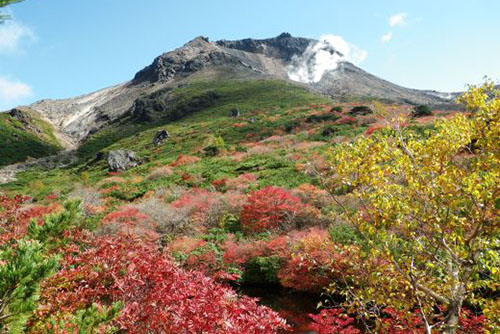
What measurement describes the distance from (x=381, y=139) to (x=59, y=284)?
5.60 m

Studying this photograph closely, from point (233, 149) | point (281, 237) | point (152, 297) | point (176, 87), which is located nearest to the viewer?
point (152, 297)

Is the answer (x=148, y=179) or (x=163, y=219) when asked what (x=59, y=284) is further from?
(x=148, y=179)

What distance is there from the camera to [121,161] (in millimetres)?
37031

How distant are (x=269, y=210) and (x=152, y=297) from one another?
925 centimetres

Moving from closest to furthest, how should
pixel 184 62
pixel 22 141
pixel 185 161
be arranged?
pixel 185 161 < pixel 22 141 < pixel 184 62

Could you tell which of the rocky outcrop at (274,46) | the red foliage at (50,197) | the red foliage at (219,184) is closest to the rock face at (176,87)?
the rocky outcrop at (274,46)

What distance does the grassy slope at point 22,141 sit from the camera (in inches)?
2675

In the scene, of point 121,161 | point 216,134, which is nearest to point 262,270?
point 121,161

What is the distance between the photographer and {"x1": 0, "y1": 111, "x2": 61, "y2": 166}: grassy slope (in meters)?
67.9

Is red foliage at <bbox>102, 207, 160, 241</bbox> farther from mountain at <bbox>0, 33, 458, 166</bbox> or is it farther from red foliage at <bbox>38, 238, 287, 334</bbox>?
mountain at <bbox>0, 33, 458, 166</bbox>

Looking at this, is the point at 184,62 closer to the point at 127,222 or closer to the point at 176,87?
the point at 176,87

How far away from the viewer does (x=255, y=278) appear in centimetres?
1152

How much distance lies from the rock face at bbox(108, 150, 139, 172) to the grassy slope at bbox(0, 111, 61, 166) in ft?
129

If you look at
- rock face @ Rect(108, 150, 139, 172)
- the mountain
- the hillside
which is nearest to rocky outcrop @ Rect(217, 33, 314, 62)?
the mountain
